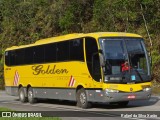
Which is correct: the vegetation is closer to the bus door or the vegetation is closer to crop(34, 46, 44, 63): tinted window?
crop(34, 46, 44, 63): tinted window

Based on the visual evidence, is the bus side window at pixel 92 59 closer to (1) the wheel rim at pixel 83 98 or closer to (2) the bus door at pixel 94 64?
(2) the bus door at pixel 94 64

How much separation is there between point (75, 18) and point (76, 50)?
27003 millimetres

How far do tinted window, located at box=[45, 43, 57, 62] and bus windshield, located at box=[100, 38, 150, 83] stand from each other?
435 cm

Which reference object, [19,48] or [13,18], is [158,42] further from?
[13,18]

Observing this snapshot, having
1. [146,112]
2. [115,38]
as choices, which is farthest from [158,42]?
[146,112]

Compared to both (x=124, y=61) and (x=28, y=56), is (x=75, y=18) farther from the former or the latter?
(x=124, y=61)

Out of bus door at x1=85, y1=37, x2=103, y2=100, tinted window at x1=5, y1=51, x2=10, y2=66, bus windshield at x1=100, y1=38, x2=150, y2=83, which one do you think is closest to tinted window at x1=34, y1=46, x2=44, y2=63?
tinted window at x1=5, y1=51, x2=10, y2=66

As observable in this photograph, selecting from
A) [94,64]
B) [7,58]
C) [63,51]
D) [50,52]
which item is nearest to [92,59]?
[94,64]

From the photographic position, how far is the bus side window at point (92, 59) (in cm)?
1995

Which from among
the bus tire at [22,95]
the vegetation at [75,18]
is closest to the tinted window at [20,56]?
the bus tire at [22,95]

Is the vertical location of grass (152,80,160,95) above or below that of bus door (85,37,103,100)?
below

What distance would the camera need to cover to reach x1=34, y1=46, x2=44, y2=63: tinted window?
2525 cm

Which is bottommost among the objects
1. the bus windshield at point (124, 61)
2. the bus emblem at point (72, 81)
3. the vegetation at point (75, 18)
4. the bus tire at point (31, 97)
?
the bus tire at point (31, 97)

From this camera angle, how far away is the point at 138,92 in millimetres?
19859
